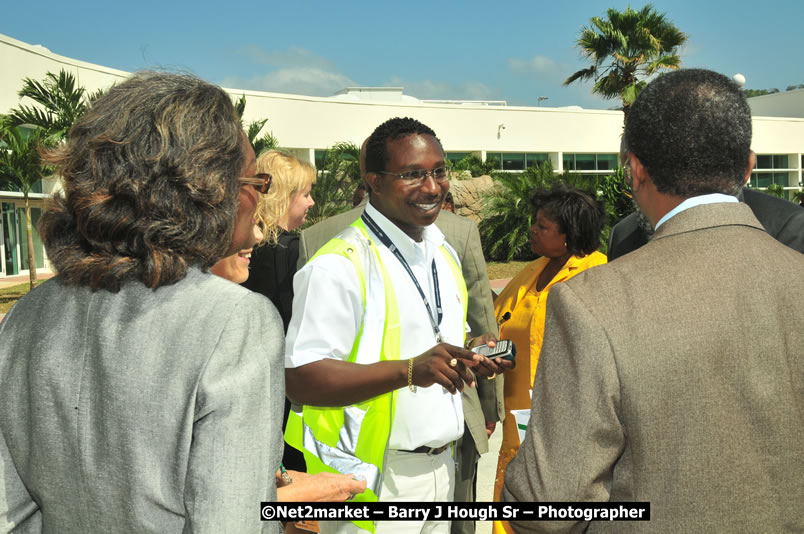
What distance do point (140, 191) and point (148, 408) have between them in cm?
44

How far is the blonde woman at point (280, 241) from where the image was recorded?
11.9ft

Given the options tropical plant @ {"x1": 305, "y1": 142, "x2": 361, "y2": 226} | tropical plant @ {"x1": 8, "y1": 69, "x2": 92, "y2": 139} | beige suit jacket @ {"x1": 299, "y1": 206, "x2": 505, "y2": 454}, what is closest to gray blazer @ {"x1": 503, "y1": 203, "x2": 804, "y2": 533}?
beige suit jacket @ {"x1": 299, "y1": 206, "x2": 505, "y2": 454}

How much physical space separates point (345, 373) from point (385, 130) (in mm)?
1275

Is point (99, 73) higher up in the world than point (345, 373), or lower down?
higher up

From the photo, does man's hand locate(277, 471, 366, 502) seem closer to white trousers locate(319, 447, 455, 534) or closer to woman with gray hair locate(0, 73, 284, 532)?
woman with gray hair locate(0, 73, 284, 532)

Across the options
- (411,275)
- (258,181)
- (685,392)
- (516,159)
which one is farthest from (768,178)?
(258,181)

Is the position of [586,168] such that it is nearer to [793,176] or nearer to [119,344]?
[793,176]

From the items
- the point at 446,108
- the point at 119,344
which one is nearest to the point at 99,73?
the point at 446,108

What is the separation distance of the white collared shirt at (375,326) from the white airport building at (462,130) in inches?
987

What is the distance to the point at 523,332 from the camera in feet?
14.1

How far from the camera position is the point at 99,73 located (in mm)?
26328

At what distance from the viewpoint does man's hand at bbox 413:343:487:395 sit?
7.64 feet

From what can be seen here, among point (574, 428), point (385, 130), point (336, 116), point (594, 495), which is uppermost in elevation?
point (336, 116)

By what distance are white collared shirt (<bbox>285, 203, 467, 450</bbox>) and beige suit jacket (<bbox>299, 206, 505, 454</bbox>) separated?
2.58 ft
